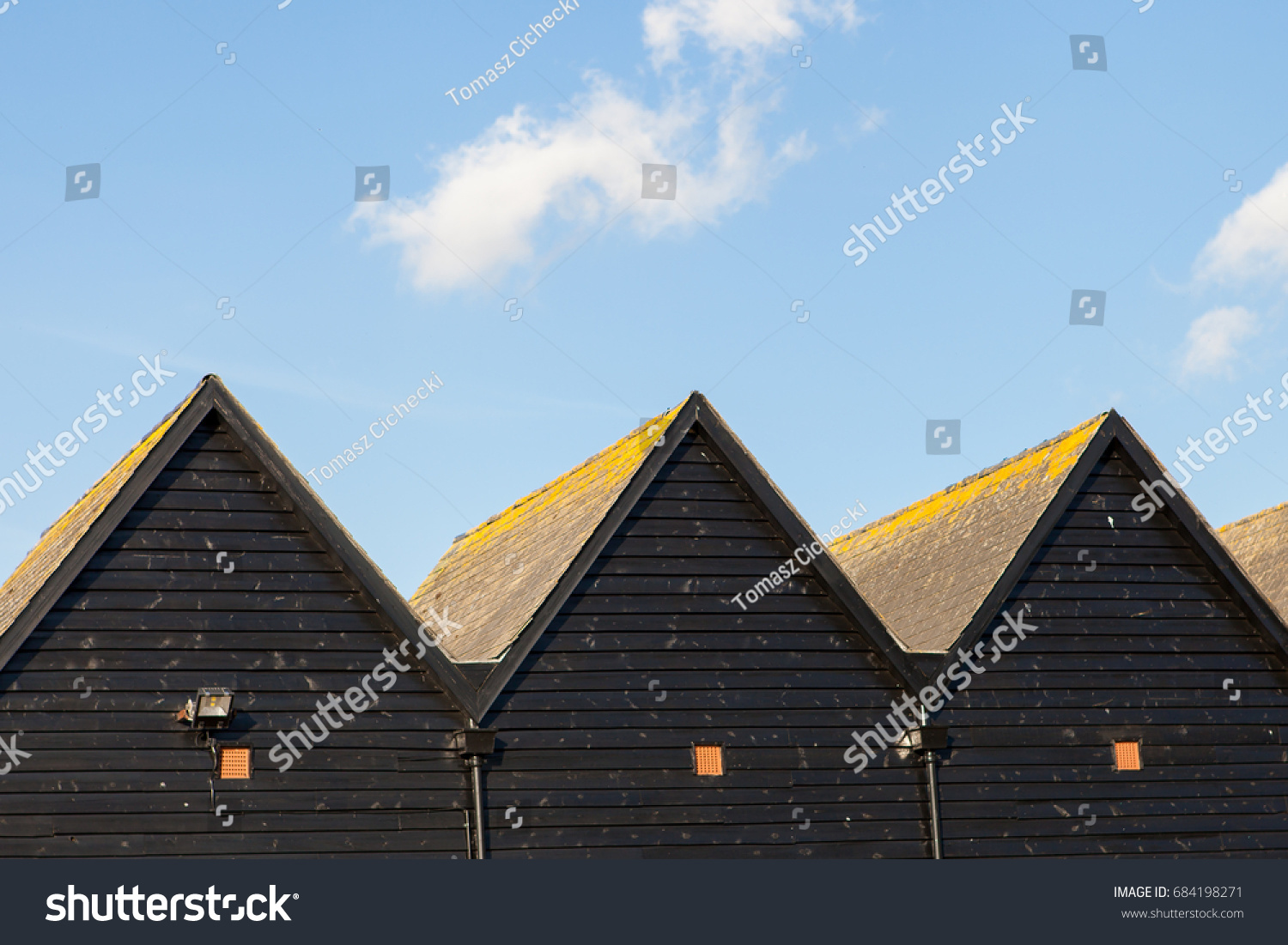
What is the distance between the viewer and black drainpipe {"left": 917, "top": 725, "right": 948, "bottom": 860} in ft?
66.6

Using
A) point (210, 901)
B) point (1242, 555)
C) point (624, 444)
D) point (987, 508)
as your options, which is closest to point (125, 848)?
point (210, 901)

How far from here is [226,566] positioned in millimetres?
18828

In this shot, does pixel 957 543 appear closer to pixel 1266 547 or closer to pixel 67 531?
pixel 1266 547

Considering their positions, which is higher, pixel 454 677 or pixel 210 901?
pixel 454 677

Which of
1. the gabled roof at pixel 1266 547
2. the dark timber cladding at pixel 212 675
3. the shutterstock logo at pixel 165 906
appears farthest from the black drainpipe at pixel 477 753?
the gabled roof at pixel 1266 547

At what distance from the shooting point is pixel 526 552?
22.3 metres

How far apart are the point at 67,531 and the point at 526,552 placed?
570 cm

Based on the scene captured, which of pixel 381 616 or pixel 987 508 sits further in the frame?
pixel 987 508

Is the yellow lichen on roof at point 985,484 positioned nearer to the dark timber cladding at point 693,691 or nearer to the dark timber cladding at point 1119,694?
the dark timber cladding at point 1119,694

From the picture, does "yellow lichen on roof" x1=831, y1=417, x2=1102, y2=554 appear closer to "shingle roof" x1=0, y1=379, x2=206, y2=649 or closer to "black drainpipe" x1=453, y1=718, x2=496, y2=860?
"black drainpipe" x1=453, y1=718, x2=496, y2=860

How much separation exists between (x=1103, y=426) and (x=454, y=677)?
29.5ft

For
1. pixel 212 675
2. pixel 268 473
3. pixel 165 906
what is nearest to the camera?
pixel 165 906

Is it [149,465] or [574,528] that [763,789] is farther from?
[149,465]

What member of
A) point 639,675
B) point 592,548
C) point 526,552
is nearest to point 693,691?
point 639,675
